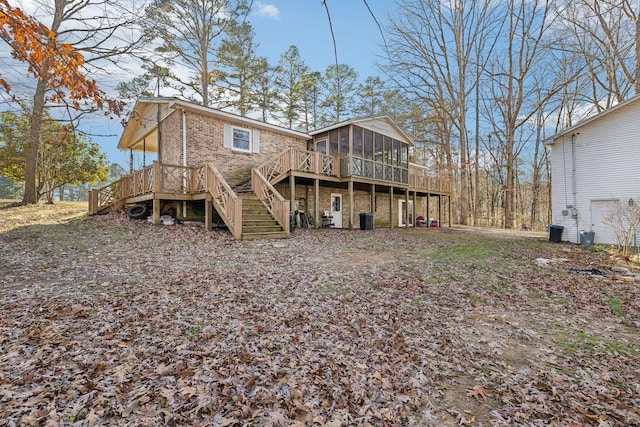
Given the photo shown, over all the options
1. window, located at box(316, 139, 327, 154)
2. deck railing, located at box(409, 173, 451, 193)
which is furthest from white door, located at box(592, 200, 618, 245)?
window, located at box(316, 139, 327, 154)

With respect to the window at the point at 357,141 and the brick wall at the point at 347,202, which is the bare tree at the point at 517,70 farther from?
the window at the point at 357,141

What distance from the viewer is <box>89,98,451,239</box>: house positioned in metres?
10.3

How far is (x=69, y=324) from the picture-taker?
340 cm

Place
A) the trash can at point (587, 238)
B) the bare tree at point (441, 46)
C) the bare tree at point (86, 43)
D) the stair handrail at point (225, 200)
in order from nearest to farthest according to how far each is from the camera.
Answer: the bare tree at point (86, 43) < the stair handrail at point (225, 200) < the trash can at point (587, 238) < the bare tree at point (441, 46)

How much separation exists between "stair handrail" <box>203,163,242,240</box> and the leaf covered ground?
240cm

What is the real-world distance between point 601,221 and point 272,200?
1303 cm

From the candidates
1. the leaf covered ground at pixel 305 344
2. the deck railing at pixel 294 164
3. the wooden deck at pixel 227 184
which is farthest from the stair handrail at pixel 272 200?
the leaf covered ground at pixel 305 344

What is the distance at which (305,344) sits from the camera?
3295 mm

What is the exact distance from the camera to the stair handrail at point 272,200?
10.1m

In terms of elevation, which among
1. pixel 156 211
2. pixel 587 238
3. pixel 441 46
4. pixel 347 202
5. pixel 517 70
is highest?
pixel 441 46

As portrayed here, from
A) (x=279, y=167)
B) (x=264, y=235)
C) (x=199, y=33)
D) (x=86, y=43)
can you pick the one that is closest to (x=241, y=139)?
(x=279, y=167)

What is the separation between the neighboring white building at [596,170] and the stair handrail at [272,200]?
12143 millimetres

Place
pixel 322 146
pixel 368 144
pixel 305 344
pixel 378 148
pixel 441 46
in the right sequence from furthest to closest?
1. pixel 441 46
2. pixel 378 148
3. pixel 368 144
4. pixel 322 146
5. pixel 305 344

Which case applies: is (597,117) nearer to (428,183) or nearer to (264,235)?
(428,183)
